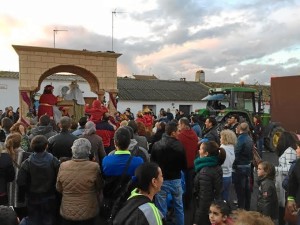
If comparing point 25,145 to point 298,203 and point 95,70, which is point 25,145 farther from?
point 95,70

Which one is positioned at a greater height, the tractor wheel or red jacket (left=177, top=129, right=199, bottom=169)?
red jacket (left=177, top=129, right=199, bottom=169)

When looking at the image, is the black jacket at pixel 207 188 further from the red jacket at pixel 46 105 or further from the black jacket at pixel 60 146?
the red jacket at pixel 46 105

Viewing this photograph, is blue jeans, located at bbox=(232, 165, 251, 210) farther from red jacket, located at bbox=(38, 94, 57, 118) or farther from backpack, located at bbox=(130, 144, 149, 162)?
red jacket, located at bbox=(38, 94, 57, 118)

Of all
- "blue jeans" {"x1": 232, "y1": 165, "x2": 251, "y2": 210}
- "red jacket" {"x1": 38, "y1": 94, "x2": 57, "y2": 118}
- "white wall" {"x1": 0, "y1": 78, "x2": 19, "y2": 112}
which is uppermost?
"white wall" {"x1": 0, "y1": 78, "x2": 19, "y2": 112}

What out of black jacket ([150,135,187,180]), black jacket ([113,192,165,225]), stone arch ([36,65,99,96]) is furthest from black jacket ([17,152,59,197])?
stone arch ([36,65,99,96])

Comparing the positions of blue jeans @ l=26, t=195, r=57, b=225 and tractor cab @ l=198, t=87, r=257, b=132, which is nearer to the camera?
blue jeans @ l=26, t=195, r=57, b=225

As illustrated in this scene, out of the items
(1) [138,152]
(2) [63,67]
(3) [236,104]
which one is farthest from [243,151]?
(3) [236,104]

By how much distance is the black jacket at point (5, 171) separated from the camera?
4.85 metres

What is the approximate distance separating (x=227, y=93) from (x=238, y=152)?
29.6ft

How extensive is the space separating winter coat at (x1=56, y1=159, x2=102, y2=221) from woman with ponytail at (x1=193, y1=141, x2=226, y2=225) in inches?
63.0

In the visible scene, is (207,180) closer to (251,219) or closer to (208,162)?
(208,162)

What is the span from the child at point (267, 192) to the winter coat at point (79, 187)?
235 centimetres

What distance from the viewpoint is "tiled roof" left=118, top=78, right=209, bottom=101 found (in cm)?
3306

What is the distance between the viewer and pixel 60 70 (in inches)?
524
